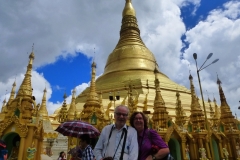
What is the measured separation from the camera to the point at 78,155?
14.8 feet

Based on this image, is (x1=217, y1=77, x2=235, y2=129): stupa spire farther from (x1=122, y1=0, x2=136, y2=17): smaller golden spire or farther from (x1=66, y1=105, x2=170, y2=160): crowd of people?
(x1=122, y1=0, x2=136, y2=17): smaller golden spire

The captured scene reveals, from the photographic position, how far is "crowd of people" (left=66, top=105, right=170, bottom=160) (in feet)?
9.58

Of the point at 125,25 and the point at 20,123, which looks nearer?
the point at 20,123

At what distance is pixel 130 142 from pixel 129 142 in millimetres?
14

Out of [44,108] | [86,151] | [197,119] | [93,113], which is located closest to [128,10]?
[44,108]

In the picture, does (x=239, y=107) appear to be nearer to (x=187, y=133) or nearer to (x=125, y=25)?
(x=187, y=133)

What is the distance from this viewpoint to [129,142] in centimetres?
297

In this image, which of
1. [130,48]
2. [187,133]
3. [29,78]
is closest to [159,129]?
[187,133]

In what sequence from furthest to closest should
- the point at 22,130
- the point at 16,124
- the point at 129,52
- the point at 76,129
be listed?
the point at 129,52 < the point at 16,124 < the point at 22,130 < the point at 76,129

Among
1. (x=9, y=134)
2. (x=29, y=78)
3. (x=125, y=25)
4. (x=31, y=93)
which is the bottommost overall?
(x=9, y=134)

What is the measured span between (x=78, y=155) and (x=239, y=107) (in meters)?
23.2

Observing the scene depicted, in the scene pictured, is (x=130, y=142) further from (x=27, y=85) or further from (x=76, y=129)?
(x=27, y=85)

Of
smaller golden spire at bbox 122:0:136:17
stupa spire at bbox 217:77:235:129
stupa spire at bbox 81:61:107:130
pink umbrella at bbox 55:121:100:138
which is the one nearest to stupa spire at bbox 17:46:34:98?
stupa spire at bbox 81:61:107:130

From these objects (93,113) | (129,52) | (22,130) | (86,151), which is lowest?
(86,151)
